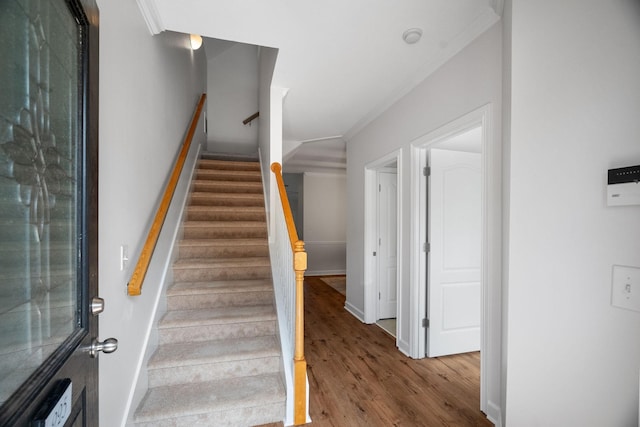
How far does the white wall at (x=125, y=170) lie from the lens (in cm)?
133

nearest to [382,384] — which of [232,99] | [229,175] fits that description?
[229,175]

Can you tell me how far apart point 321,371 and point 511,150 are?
7.44 feet

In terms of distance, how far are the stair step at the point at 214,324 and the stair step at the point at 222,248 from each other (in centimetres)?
67

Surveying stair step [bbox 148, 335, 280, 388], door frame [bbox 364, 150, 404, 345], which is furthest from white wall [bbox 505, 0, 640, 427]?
door frame [bbox 364, 150, 404, 345]

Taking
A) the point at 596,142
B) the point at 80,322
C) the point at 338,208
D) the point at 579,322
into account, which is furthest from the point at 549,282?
the point at 338,208

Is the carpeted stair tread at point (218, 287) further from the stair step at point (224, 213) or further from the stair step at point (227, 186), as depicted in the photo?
the stair step at point (227, 186)

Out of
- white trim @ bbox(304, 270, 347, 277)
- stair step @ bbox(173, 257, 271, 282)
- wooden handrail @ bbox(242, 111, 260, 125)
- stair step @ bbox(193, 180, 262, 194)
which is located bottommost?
white trim @ bbox(304, 270, 347, 277)

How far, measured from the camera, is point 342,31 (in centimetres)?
199

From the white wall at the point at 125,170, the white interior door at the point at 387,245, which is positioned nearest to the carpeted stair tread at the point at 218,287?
the white wall at the point at 125,170

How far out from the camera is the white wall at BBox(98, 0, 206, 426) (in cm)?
133

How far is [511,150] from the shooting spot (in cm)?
145

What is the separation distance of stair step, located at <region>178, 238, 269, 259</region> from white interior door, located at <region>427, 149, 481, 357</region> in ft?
5.68

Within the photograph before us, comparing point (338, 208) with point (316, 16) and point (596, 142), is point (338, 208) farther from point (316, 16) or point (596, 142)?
point (596, 142)

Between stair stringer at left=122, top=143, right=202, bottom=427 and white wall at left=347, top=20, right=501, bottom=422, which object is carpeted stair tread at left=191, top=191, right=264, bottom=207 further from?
white wall at left=347, top=20, right=501, bottom=422
